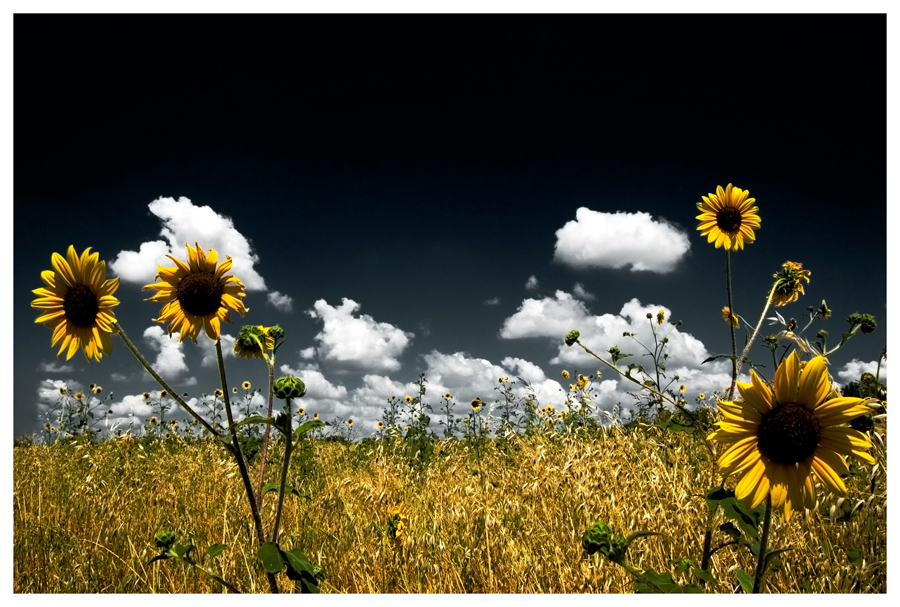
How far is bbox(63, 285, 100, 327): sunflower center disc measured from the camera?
6.56 feet

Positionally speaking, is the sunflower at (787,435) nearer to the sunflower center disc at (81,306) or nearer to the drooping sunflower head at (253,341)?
the drooping sunflower head at (253,341)

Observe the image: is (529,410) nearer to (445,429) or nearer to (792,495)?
(445,429)

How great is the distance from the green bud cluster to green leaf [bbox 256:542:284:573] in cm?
44

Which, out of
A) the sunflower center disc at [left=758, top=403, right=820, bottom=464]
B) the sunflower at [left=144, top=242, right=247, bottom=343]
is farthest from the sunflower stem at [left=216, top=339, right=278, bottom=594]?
the sunflower center disc at [left=758, top=403, right=820, bottom=464]

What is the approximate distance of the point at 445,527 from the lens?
3105 mm

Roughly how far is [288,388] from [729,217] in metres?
3.05

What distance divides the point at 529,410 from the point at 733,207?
260 centimetres

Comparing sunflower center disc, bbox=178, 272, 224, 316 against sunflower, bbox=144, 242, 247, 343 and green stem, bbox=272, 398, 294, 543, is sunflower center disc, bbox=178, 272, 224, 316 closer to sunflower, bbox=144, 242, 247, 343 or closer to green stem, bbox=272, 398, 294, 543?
sunflower, bbox=144, 242, 247, 343

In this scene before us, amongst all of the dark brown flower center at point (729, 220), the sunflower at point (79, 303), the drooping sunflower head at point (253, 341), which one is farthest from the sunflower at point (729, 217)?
the sunflower at point (79, 303)

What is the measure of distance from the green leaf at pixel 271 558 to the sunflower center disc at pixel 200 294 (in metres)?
0.92

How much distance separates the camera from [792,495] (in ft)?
5.06

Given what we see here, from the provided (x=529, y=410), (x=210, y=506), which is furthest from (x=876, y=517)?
(x=210, y=506)

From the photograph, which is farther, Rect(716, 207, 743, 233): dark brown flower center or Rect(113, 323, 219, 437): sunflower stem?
Rect(716, 207, 743, 233): dark brown flower center

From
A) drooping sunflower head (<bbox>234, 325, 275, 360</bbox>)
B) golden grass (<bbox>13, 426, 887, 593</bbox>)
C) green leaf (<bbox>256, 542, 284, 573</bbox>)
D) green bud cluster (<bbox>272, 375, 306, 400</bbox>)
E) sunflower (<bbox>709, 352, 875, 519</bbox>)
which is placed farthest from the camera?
golden grass (<bbox>13, 426, 887, 593</bbox>)
